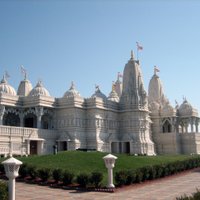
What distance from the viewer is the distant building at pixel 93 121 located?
50219mm

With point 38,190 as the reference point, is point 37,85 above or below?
above

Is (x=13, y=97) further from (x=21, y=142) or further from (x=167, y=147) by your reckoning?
(x=167, y=147)

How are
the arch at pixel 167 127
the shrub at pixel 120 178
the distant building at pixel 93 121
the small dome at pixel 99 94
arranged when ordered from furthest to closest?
the arch at pixel 167 127 < the small dome at pixel 99 94 < the distant building at pixel 93 121 < the shrub at pixel 120 178

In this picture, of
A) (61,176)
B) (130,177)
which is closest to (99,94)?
(130,177)

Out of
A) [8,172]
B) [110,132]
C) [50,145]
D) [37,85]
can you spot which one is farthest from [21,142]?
[8,172]

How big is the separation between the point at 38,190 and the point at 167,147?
51.4 metres

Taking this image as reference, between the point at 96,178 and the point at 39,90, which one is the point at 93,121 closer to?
the point at 39,90

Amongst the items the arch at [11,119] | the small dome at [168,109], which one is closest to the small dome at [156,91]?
the small dome at [168,109]

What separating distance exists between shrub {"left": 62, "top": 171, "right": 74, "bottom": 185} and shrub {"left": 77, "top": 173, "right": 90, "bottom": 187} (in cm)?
63

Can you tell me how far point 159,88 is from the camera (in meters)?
80.1

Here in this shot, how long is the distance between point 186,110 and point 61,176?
55315mm

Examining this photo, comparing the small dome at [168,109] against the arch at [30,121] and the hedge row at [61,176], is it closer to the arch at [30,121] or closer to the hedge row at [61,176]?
the arch at [30,121]

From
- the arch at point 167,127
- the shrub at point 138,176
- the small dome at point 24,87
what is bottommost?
the shrub at point 138,176

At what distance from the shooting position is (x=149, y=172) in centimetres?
2453
